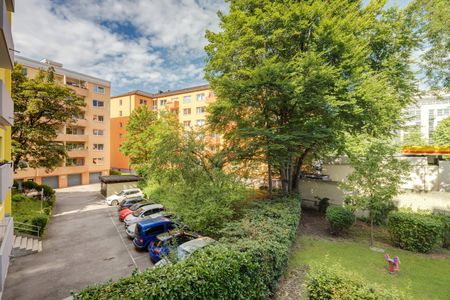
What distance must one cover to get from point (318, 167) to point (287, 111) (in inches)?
435

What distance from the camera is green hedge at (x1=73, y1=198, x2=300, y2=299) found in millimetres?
5344

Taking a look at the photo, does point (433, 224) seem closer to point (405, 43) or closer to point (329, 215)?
point (329, 215)

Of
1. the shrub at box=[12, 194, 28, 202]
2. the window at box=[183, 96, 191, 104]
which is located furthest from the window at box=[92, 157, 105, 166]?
the window at box=[183, 96, 191, 104]

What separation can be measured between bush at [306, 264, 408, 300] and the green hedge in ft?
5.29

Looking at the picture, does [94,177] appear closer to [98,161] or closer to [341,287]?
[98,161]

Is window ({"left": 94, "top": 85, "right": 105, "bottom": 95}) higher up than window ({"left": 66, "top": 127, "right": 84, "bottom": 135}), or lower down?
higher up

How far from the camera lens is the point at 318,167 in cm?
2458

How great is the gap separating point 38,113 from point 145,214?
14.6m

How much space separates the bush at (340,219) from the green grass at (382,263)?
86cm

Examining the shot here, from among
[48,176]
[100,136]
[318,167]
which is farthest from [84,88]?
[318,167]

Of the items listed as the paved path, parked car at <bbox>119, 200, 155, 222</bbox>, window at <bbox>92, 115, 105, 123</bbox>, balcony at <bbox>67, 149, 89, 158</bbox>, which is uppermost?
window at <bbox>92, 115, 105, 123</bbox>

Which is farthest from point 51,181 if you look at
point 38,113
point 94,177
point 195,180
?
point 195,180

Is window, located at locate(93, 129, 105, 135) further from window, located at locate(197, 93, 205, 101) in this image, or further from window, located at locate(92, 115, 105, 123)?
window, located at locate(197, 93, 205, 101)

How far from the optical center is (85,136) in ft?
119
